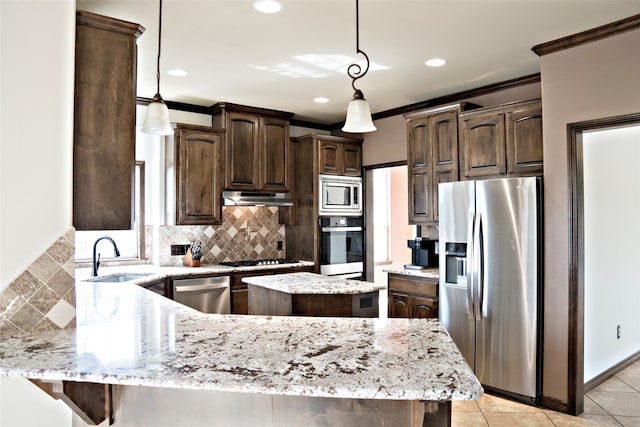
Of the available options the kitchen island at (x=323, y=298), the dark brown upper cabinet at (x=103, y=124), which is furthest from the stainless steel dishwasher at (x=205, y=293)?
the dark brown upper cabinet at (x=103, y=124)

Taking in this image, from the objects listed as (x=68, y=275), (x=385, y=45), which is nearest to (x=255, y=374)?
(x=68, y=275)

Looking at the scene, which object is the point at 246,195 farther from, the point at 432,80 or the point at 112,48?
the point at 112,48

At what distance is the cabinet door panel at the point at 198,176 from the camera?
464cm

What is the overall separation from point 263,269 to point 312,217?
34.2 inches

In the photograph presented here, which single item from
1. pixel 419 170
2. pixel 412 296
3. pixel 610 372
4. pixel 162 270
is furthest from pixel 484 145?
pixel 162 270

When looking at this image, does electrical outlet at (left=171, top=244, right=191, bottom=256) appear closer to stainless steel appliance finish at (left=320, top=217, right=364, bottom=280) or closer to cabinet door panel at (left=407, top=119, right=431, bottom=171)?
stainless steel appliance finish at (left=320, top=217, right=364, bottom=280)

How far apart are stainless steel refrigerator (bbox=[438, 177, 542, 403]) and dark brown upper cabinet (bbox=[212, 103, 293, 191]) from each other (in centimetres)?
215

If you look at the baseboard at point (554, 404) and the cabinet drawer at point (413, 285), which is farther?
the cabinet drawer at point (413, 285)

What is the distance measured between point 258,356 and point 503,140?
3.13 m

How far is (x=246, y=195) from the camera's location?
5.04 m

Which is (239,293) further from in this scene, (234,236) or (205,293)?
(234,236)

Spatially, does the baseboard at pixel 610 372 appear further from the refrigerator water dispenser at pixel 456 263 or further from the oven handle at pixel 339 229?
the oven handle at pixel 339 229

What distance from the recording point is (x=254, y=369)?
1201mm

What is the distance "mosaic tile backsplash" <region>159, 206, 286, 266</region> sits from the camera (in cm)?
491
